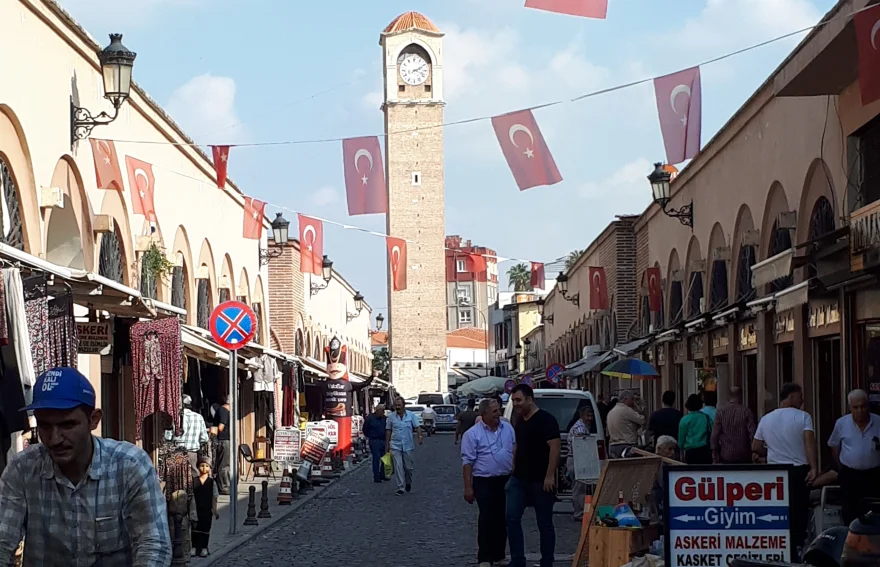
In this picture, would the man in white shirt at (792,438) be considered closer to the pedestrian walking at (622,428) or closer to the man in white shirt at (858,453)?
the man in white shirt at (858,453)

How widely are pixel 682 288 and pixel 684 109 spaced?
14.9 metres

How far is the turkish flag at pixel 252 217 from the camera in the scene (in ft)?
83.0

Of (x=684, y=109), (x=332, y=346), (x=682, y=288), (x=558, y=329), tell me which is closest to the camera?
(x=684, y=109)

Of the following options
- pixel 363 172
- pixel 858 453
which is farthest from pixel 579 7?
pixel 363 172

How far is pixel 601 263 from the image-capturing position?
140 feet

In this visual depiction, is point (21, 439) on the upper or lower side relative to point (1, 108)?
lower

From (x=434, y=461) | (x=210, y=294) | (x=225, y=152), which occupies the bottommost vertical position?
(x=434, y=461)

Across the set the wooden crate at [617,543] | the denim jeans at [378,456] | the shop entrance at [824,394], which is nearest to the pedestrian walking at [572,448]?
the shop entrance at [824,394]

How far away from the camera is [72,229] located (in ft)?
53.4

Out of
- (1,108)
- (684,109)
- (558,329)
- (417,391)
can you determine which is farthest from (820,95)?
(417,391)

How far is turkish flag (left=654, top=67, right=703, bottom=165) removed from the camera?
1462 cm

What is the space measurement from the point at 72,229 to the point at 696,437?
7916mm

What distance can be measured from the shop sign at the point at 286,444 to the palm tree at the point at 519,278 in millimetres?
98449

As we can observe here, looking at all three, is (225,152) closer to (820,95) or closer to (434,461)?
(820,95)
